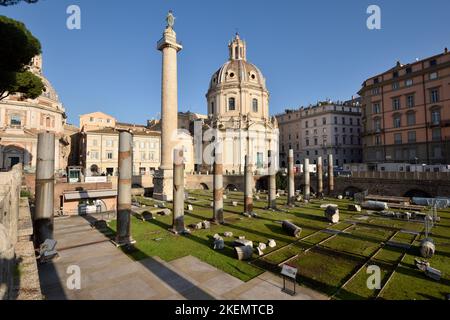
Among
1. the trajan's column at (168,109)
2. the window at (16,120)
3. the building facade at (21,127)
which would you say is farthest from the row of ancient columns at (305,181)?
the window at (16,120)

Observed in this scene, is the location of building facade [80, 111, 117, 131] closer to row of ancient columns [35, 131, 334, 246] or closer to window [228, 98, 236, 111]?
window [228, 98, 236, 111]

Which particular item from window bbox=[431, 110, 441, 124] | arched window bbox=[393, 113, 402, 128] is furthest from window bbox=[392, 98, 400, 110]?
window bbox=[431, 110, 441, 124]

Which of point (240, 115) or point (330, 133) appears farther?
point (330, 133)

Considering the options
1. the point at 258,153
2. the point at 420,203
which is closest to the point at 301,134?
the point at 258,153

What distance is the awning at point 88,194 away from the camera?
23.3 metres

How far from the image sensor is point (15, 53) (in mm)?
19125

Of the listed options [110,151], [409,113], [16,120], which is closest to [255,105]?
[409,113]

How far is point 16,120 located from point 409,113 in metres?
70.9

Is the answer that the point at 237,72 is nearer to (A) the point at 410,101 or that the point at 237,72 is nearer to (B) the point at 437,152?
(A) the point at 410,101

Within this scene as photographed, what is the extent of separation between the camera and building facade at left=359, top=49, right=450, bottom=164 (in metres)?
42.8

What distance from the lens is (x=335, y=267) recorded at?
1175 centimetres

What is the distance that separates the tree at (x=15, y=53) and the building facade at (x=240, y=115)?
41.8 m

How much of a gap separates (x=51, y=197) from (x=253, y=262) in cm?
1127
